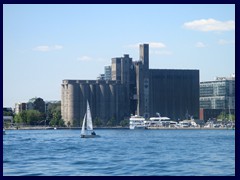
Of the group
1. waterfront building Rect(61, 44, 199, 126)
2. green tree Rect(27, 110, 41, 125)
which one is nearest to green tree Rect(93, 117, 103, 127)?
waterfront building Rect(61, 44, 199, 126)

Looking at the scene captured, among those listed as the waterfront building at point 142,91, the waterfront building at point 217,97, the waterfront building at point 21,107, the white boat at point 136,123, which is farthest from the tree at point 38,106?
the waterfront building at point 217,97

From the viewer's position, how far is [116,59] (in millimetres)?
115312

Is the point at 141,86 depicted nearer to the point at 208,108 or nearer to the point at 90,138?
the point at 208,108

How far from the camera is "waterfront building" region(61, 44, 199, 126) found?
113 metres

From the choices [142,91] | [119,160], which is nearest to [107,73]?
[142,91]

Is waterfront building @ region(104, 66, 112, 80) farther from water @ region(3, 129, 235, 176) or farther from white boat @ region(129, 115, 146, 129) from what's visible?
water @ region(3, 129, 235, 176)

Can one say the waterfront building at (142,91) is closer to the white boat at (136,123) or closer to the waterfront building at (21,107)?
the white boat at (136,123)

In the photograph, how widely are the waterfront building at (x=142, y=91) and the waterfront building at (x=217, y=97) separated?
348 centimetres

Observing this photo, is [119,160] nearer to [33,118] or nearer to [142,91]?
[33,118]

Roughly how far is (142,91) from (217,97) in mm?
13227

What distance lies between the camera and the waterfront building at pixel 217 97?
113m

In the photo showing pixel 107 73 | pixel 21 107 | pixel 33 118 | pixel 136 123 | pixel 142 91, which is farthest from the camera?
pixel 107 73

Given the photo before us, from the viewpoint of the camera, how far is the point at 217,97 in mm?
119375
